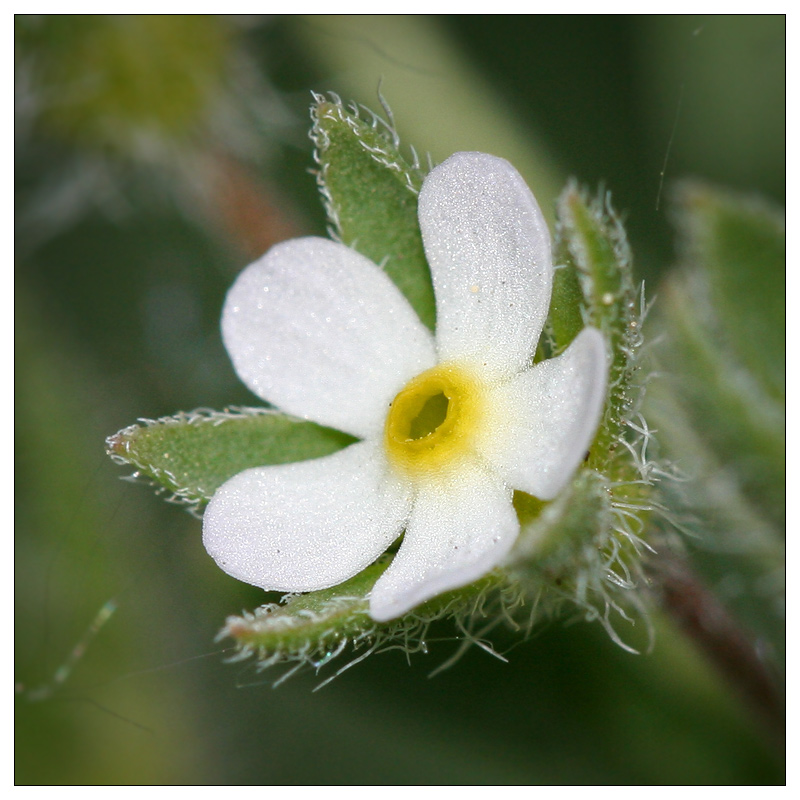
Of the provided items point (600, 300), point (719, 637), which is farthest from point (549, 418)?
point (719, 637)

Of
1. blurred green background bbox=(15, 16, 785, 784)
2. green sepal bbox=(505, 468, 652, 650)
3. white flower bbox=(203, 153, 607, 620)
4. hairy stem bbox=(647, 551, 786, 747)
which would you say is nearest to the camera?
green sepal bbox=(505, 468, 652, 650)

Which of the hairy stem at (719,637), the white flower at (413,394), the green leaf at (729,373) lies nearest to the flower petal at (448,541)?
the white flower at (413,394)

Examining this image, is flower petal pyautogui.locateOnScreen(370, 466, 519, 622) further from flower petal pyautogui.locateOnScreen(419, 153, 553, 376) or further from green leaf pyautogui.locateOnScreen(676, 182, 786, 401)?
green leaf pyautogui.locateOnScreen(676, 182, 786, 401)

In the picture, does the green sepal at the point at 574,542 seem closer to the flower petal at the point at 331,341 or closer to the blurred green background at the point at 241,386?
the flower petal at the point at 331,341

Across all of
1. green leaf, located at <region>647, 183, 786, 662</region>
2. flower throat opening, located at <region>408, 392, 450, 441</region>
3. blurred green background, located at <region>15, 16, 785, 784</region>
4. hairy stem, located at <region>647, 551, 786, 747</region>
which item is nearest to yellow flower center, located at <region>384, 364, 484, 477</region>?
flower throat opening, located at <region>408, 392, 450, 441</region>

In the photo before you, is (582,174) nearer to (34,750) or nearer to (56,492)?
(56,492)

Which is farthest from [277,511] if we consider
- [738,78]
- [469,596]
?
[738,78]
